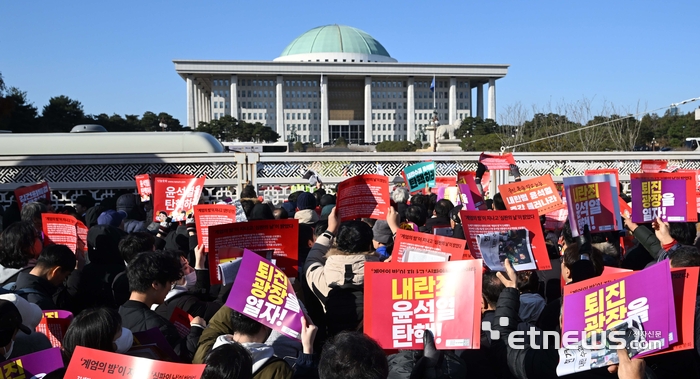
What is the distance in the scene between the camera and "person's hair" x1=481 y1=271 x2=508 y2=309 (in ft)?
11.5

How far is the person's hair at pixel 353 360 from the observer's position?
230 cm

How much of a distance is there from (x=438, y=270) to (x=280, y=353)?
3.15ft

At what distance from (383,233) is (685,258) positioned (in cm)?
246

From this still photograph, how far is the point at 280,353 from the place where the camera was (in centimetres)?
336

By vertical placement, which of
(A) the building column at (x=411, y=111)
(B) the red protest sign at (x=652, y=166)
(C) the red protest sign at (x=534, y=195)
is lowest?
(C) the red protest sign at (x=534, y=195)

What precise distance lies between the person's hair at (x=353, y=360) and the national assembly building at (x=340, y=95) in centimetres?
9384

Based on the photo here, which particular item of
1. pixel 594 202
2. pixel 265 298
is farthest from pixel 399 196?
pixel 265 298

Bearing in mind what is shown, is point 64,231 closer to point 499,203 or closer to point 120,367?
point 120,367

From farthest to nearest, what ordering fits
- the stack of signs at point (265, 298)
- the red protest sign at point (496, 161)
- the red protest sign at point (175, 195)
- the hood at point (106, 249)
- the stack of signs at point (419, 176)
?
the red protest sign at point (496, 161), the stack of signs at point (419, 176), the red protest sign at point (175, 195), the hood at point (106, 249), the stack of signs at point (265, 298)

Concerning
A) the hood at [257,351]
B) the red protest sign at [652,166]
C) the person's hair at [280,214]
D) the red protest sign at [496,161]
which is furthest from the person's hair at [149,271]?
the red protest sign at [652,166]

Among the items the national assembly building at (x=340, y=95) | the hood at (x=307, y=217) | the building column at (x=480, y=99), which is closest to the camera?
the hood at (x=307, y=217)

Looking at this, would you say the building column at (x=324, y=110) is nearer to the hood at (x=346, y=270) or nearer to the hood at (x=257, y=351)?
the hood at (x=346, y=270)

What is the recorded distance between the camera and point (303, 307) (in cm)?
342

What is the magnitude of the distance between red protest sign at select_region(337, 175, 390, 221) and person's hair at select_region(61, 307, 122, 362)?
3.25 m
